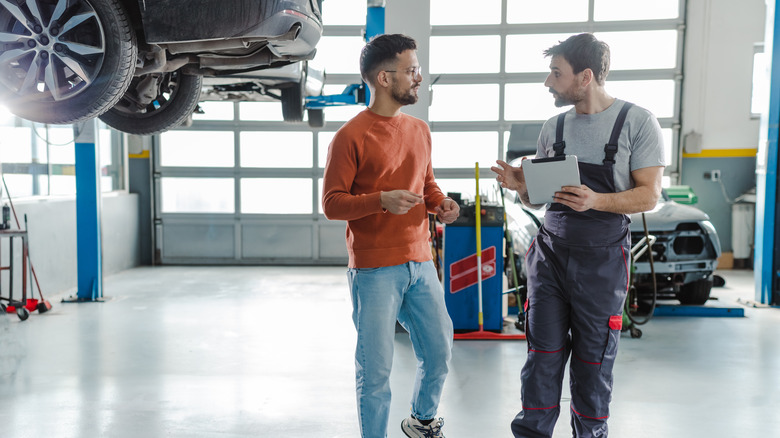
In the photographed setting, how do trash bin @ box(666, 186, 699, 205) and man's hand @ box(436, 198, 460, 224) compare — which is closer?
man's hand @ box(436, 198, 460, 224)

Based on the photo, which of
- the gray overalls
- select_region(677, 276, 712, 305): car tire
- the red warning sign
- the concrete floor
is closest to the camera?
the gray overalls

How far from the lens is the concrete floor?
3.00 m

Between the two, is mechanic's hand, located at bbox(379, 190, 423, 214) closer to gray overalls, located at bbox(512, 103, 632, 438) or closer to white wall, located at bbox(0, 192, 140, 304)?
gray overalls, located at bbox(512, 103, 632, 438)

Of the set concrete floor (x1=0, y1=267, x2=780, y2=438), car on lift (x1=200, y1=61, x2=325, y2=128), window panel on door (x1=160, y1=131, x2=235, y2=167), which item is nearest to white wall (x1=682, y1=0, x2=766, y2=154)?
concrete floor (x1=0, y1=267, x2=780, y2=438)

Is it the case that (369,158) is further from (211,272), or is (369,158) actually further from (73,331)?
(211,272)

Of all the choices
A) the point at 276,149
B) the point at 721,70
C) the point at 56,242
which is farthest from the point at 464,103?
the point at 56,242

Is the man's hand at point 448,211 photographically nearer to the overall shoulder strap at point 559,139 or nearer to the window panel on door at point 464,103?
the overall shoulder strap at point 559,139

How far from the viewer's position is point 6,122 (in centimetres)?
602

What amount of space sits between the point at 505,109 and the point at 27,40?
6.66 meters

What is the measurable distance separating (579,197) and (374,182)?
687 mm

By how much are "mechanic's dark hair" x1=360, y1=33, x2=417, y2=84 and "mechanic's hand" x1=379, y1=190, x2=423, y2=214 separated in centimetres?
45

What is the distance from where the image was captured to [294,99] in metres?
5.06

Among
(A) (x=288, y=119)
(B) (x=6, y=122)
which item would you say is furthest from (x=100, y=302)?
(A) (x=288, y=119)

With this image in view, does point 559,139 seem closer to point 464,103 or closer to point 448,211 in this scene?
point 448,211
